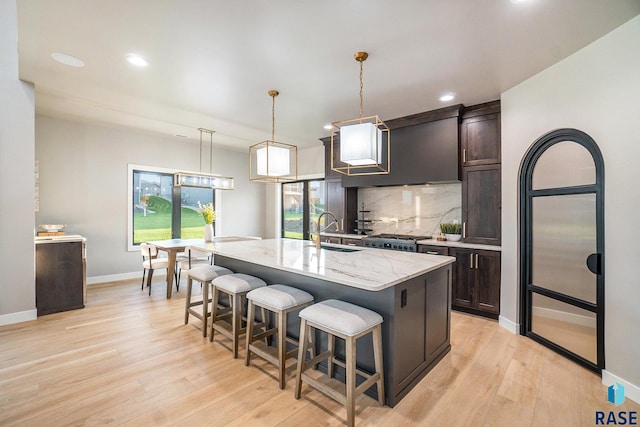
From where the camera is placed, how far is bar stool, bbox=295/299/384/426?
5.92 ft

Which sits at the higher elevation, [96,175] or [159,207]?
[96,175]

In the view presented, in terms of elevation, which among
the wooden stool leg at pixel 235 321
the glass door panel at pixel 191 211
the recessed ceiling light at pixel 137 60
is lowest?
the wooden stool leg at pixel 235 321

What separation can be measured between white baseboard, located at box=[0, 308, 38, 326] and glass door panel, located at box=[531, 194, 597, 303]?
5.86 m

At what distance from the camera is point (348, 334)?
5.89ft

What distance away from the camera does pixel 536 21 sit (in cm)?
216

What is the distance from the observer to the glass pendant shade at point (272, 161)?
3166 mm

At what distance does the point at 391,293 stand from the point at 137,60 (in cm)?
312

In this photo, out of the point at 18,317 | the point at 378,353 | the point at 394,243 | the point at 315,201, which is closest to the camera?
the point at 378,353

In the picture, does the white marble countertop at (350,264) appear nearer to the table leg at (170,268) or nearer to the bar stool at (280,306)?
the bar stool at (280,306)

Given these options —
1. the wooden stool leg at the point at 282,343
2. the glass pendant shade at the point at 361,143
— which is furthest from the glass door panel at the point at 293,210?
the wooden stool leg at the point at 282,343

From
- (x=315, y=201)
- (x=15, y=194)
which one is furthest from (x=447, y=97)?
(x=15, y=194)

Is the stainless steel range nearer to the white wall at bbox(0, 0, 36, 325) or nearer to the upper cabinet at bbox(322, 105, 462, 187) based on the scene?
the upper cabinet at bbox(322, 105, 462, 187)

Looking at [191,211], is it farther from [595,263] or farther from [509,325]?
[595,263]

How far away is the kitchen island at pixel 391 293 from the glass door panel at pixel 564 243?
1131 millimetres
